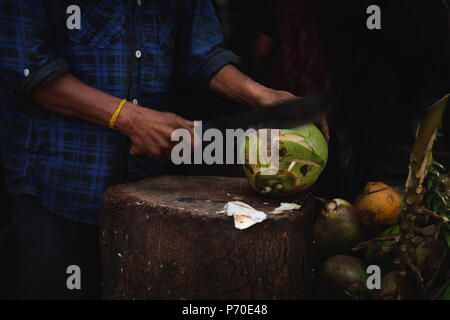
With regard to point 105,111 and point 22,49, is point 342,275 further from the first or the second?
point 22,49

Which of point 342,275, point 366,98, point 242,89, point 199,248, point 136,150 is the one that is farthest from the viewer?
point 366,98

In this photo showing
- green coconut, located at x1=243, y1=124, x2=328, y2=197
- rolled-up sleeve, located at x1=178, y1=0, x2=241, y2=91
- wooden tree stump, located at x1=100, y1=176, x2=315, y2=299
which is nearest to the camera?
wooden tree stump, located at x1=100, y1=176, x2=315, y2=299

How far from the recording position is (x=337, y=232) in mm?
1938

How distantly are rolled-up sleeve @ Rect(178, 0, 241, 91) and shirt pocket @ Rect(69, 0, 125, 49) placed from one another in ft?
1.25

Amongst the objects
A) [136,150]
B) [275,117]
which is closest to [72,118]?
[136,150]

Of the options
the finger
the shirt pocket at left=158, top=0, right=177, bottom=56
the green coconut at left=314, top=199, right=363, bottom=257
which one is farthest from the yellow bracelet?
the green coconut at left=314, top=199, right=363, bottom=257

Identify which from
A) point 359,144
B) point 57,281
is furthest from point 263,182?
point 359,144

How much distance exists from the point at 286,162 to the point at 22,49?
105 centimetres

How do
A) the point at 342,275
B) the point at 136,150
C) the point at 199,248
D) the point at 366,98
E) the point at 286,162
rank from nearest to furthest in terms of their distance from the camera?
the point at 199,248 < the point at 286,162 < the point at 136,150 < the point at 342,275 < the point at 366,98

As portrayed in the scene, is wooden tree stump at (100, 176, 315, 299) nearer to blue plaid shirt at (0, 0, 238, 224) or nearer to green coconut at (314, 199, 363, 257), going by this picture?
blue plaid shirt at (0, 0, 238, 224)

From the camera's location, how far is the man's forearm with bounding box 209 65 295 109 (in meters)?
1.76
